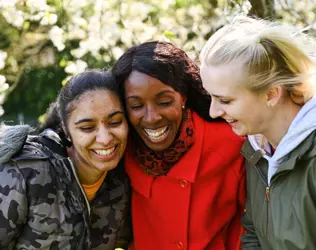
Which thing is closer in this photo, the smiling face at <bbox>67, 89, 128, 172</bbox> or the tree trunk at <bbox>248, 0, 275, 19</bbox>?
the smiling face at <bbox>67, 89, 128, 172</bbox>

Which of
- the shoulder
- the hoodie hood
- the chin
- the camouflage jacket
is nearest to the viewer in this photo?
the hoodie hood

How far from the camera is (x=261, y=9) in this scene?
13.3 feet

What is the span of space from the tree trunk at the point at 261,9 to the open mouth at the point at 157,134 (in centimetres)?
132

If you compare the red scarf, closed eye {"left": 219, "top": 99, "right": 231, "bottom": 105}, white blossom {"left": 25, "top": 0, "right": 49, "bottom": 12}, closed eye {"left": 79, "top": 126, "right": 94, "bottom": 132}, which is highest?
white blossom {"left": 25, "top": 0, "right": 49, "bottom": 12}

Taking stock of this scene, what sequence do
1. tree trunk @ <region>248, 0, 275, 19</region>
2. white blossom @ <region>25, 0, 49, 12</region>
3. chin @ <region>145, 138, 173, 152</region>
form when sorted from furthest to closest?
white blossom @ <region>25, 0, 49, 12</region> < tree trunk @ <region>248, 0, 275, 19</region> < chin @ <region>145, 138, 173, 152</region>

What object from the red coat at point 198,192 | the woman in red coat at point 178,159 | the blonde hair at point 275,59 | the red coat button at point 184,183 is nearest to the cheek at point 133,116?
the woman in red coat at point 178,159

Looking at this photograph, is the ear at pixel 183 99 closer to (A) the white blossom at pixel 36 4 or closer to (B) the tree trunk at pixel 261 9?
(B) the tree trunk at pixel 261 9

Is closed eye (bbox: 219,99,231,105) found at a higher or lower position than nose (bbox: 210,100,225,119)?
higher

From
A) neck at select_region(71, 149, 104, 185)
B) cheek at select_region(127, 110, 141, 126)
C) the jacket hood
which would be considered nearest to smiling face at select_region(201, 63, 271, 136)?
cheek at select_region(127, 110, 141, 126)

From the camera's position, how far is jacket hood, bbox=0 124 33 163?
116 inches

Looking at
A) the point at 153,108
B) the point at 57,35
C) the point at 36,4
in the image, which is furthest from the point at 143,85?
the point at 57,35

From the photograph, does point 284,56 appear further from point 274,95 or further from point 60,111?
point 60,111

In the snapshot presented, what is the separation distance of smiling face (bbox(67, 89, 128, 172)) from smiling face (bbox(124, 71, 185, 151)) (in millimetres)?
74

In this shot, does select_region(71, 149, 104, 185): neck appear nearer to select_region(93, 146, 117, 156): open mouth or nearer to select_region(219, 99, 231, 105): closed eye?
select_region(93, 146, 117, 156): open mouth
